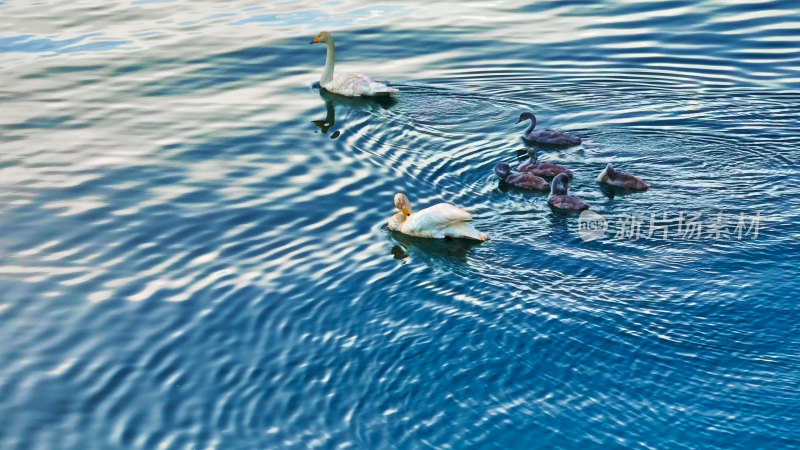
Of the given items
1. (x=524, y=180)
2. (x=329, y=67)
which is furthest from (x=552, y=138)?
(x=329, y=67)

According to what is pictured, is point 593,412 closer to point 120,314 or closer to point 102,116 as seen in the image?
point 120,314

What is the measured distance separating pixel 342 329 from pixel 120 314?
2848mm

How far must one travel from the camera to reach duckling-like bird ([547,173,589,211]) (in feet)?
44.8

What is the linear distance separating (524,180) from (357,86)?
555 centimetres

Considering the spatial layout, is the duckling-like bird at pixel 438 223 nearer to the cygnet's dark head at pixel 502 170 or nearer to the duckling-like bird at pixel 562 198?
the duckling-like bird at pixel 562 198

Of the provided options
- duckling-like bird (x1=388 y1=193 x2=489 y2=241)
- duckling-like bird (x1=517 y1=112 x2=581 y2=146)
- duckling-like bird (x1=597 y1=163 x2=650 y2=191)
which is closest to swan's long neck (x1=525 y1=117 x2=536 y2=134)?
duckling-like bird (x1=517 y1=112 x2=581 y2=146)

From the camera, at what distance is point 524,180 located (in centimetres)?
1458

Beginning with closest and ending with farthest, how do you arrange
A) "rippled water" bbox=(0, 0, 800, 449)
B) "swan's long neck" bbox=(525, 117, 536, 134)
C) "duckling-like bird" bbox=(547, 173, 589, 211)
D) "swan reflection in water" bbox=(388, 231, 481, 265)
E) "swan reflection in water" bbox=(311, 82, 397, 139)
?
"rippled water" bbox=(0, 0, 800, 449) → "swan reflection in water" bbox=(388, 231, 481, 265) → "duckling-like bird" bbox=(547, 173, 589, 211) → "swan's long neck" bbox=(525, 117, 536, 134) → "swan reflection in water" bbox=(311, 82, 397, 139)

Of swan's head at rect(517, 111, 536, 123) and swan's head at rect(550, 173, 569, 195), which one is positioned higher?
swan's head at rect(517, 111, 536, 123)

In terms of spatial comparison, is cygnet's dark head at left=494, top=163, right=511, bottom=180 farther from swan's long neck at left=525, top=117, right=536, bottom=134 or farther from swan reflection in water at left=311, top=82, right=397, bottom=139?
swan reflection in water at left=311, top=82, right=397, bottom=139

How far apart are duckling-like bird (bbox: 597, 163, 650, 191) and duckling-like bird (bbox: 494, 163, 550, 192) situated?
93 centimetres

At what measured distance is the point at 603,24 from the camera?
922 inches

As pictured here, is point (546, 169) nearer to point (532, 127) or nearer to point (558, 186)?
point (558, 186)

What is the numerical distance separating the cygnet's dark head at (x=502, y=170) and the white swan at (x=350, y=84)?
449 cm
